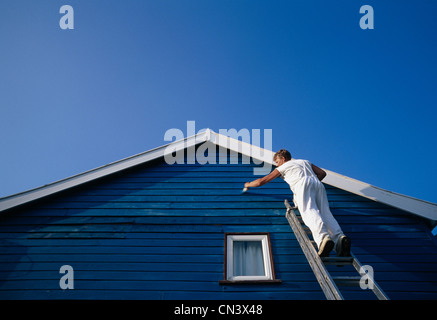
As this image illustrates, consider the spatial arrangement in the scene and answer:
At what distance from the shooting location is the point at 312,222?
3.55m

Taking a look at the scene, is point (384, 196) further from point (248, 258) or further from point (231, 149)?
point (231, 149)

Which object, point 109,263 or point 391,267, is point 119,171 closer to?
point 109,263

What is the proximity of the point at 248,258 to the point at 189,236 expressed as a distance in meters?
1.19

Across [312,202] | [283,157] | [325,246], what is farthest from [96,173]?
[325,246]

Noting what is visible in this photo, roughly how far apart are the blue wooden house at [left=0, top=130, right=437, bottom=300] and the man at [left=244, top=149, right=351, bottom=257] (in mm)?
1249

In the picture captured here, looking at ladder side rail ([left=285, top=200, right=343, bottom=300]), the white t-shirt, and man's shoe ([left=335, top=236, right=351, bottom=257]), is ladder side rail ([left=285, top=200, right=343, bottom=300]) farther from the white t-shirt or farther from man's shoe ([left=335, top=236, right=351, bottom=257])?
the white t-shirt

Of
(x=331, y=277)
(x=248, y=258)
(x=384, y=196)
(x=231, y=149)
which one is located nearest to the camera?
(x=331, y=277)

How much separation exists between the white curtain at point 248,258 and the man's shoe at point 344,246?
1595 millimetres

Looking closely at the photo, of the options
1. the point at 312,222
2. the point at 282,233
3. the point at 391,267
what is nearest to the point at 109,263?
the point at 282,233

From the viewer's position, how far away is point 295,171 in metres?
4.28

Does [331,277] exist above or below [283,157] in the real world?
below

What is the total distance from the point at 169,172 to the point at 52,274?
2.99 metres
